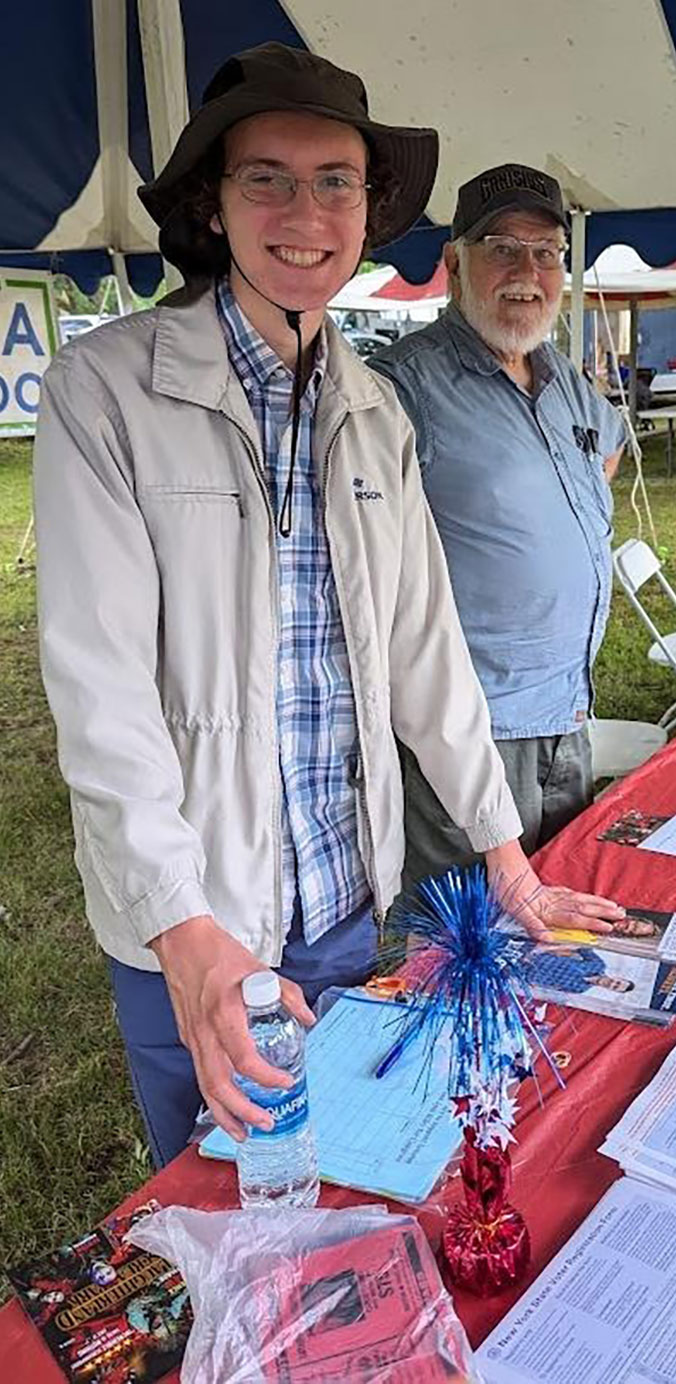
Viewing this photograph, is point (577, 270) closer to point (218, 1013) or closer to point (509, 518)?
point (509, 518)

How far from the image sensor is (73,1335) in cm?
85

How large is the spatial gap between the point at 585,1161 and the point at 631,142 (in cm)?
304

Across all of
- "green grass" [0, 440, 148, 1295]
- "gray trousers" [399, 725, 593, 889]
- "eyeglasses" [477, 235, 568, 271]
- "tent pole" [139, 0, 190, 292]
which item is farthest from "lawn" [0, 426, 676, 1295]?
"eyeglasses" [477, 235, 568, 271]

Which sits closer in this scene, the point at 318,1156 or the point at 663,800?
the point at 318,1156

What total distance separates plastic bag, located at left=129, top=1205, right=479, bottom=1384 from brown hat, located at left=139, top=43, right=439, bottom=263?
1.07m

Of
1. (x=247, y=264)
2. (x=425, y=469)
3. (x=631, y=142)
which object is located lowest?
(x=425, y=469)

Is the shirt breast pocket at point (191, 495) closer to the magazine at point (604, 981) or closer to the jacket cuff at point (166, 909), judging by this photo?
the jacket cuff at point (166, 909)

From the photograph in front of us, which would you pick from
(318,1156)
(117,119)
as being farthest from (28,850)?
(318,1156)

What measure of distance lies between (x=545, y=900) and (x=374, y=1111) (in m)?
0.39

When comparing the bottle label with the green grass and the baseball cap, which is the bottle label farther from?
the baseball cap

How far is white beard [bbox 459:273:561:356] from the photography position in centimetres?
214

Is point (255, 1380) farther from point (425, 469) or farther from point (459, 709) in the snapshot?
point (425, 469)

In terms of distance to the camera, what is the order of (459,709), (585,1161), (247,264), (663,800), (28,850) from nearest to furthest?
(585,1161) < (247,264) < (459,709) < (663,800) < (28,850)

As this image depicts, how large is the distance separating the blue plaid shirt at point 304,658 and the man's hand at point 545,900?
8.3 inches
